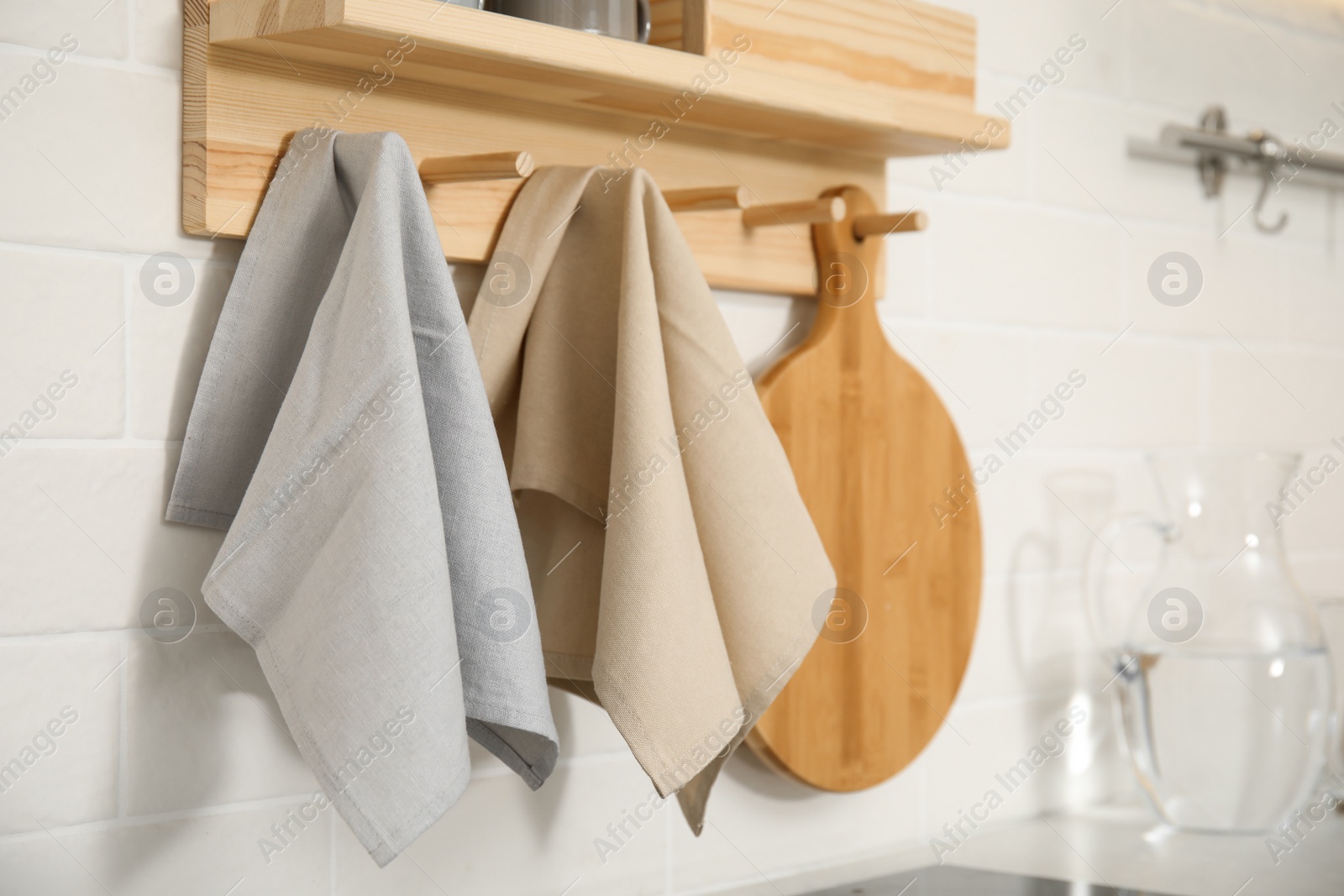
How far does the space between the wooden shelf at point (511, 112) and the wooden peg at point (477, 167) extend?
3 centimetres

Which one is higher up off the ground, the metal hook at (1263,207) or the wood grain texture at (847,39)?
the wood grain texture at (847,39)

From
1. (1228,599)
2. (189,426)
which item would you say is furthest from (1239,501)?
(189,426)

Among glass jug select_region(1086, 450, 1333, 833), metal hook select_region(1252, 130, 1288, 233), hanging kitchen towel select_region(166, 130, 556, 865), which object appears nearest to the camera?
hanging kitchen towel select_region(166, 130, 556, 865)

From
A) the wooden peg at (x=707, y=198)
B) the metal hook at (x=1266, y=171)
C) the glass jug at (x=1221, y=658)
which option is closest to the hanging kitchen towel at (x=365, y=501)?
the wooden peg at (x=707, y=198)

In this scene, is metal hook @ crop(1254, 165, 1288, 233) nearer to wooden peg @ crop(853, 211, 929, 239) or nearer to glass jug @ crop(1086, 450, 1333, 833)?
glass jug @ crop(1086, 450, 1333, 833)

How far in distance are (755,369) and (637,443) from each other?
0.90ft

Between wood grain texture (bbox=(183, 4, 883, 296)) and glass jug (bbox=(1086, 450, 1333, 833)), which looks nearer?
wood grain texture (bbox=(183, 4, 883, 296))

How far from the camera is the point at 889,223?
919mm

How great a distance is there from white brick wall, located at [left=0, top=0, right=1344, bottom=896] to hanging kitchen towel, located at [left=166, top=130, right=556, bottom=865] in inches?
1.8

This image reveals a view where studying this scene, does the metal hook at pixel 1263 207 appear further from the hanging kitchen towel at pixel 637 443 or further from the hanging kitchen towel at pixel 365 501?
the hanging kitchen towel at pixel 365 501

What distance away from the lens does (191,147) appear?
0.67m

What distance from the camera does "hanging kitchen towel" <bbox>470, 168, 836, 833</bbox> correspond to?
712 mm

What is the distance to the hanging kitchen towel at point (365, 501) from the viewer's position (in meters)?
0.59

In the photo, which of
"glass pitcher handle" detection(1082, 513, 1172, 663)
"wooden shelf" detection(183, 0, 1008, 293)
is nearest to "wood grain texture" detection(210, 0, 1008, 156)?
"wooden shelf" detection(183, 0, 1008, 293)
